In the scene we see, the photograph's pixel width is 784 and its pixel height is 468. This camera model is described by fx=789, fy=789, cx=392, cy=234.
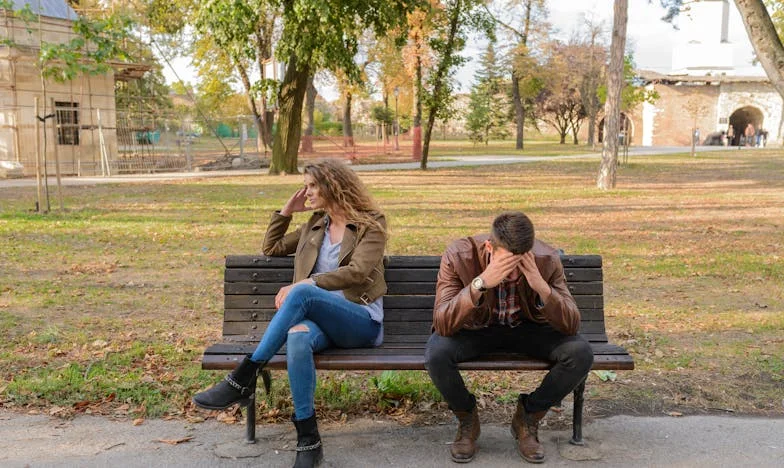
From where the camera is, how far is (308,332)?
3855 millimetres

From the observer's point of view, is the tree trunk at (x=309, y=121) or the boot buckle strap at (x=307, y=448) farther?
the tree trunk at (x=309, y=121)

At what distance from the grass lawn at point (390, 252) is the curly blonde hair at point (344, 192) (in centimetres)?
102

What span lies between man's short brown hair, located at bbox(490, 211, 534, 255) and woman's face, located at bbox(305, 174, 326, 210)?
1.13 meters

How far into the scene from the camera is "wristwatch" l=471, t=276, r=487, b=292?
363 centimetres

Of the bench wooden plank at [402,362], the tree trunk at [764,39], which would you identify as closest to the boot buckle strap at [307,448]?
the bench wooden plank at [402,362]

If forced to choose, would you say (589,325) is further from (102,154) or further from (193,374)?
(102,154)

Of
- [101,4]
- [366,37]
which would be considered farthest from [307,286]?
[366,37]

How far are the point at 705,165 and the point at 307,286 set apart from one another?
29.4m

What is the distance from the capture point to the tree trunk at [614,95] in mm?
18547

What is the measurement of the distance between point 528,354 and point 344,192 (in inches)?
51.7

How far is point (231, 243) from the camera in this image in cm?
1057

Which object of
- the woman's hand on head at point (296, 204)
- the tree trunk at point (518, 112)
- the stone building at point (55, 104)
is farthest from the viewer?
the tree trunk at point (518, 112)

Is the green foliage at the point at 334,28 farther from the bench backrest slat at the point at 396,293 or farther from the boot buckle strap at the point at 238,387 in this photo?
the boot buckle strap at the point at 238,387

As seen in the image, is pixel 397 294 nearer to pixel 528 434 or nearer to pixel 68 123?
pixel 528 434
